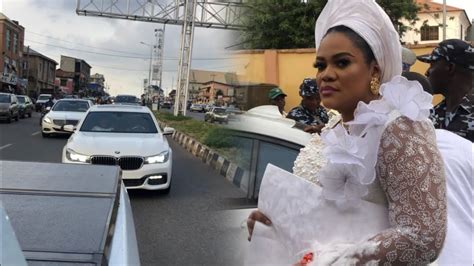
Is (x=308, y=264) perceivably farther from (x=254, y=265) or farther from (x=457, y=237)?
(x=457, y=237)

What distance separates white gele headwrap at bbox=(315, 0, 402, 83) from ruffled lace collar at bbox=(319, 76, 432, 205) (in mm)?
65

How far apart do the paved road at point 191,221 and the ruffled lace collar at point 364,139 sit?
2.91 ft

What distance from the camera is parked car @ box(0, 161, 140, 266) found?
1.30 m

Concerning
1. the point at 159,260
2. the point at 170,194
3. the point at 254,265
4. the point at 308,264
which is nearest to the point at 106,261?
the point at 254,265

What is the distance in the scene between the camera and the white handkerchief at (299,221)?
104 cm

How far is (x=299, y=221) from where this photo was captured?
1098mm

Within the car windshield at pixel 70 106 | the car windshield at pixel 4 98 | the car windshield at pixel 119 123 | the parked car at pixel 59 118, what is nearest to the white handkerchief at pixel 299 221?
the car windshield at pixel 119 123

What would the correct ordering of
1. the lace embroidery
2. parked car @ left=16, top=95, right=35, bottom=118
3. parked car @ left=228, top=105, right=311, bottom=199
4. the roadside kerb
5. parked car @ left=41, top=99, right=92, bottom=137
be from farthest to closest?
parked car @ left=16, top=95, right=35, bottom=118, parked car @ left=41, top=99, right=92, bottom=137, the roadside kerb, parked car @ left=228, top=105, right=311, bottom=199, the lace embroidery

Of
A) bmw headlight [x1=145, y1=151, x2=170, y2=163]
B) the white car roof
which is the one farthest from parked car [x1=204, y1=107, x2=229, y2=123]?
bmw headlight [x1=145, y1=151, x2=170, y2=163]

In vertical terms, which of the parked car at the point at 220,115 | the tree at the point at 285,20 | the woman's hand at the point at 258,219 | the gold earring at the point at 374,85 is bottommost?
the woman's hand at the point at 258,219

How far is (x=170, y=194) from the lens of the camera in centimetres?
651

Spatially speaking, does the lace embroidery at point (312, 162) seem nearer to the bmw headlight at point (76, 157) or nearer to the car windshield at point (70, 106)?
the bmw headlight at point (76, 157)

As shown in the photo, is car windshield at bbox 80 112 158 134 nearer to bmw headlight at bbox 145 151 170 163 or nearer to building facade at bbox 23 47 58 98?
bmw headlight at bbox 145 151 170 163

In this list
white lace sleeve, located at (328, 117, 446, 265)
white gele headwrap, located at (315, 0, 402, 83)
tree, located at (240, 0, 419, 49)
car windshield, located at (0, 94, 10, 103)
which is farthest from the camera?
car windshield, located at (0, 94, 10, 103)
